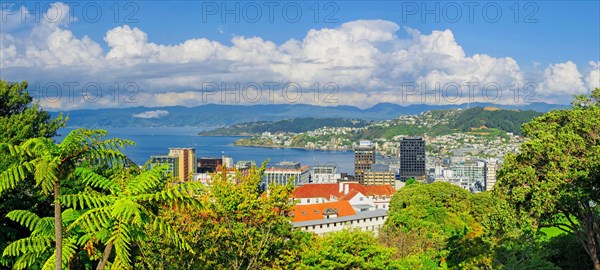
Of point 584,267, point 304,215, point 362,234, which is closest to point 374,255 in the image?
point 362,234

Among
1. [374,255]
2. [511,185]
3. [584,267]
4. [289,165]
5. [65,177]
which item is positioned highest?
[65,177]

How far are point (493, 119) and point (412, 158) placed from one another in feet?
231

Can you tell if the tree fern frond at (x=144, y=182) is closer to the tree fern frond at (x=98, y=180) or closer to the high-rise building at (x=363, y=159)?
the tree fern frond at (x=98, y=180)

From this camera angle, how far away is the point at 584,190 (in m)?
10.2

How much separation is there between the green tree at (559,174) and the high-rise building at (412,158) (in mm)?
95168

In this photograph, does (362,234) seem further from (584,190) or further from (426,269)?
(584,190)

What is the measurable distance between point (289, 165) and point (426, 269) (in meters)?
86.1

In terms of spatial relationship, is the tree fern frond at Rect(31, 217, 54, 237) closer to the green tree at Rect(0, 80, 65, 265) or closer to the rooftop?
the green tree at Rect(0, 80, 65, 265)

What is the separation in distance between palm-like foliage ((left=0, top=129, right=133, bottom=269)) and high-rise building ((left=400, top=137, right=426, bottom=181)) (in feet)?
341

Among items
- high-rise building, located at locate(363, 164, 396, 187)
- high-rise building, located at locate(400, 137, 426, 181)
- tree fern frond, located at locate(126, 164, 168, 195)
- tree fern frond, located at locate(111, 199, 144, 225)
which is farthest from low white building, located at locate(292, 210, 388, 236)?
high-rise building, located at locate(400, 137, 426, 181)

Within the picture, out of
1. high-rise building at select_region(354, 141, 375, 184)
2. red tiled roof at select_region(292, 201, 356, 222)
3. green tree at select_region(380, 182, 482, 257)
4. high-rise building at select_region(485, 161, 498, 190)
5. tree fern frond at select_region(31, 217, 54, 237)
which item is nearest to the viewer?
tree fern frond at select_region(31, 217, 54, 237)

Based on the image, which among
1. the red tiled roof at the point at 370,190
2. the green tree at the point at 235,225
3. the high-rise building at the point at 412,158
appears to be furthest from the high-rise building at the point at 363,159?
the green tree at the point at 235,225

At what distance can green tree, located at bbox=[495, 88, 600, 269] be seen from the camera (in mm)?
10164

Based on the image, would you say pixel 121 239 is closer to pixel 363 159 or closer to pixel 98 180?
pixel 98 180
